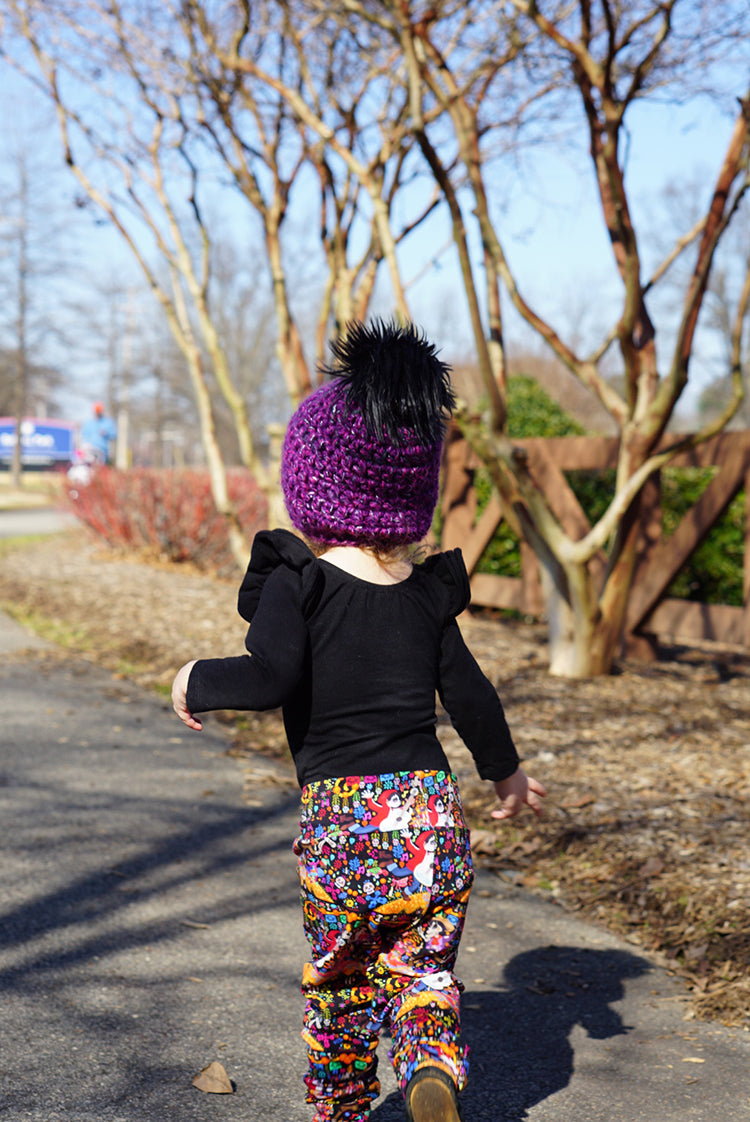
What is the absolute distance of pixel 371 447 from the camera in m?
2.03

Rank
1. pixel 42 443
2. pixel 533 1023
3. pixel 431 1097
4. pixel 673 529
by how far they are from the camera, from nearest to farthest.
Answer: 1. pixel 431 1097
2. pixel 533 1023
3. pixel 673 529
4. pixel 42 443

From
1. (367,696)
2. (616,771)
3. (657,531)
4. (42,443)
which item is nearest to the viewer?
(367,696)

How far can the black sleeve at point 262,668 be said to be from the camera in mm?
1911

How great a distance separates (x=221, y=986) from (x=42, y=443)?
4835 cm

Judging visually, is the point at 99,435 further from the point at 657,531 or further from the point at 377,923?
the point at 377,923

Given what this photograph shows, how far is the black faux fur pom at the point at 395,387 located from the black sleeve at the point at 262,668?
391 millimetres

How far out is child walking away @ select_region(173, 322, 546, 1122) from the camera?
1.92 metres

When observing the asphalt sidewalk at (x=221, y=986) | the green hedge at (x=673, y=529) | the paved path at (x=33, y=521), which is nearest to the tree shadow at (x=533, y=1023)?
the asphalt sidewalk at (x=221, y=986)

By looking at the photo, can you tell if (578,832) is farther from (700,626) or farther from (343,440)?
(700,626)

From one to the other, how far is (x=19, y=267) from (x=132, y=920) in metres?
31.4

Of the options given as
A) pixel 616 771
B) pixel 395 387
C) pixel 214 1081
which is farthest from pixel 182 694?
pixel 616 771

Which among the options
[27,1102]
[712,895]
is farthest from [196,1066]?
[712,895]

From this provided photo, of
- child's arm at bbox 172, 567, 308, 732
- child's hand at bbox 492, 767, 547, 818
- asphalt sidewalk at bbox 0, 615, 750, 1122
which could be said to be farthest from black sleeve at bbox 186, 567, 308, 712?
asphalt sidewalk at bbox 0, 615, 750, 1122

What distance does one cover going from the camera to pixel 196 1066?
236cm
